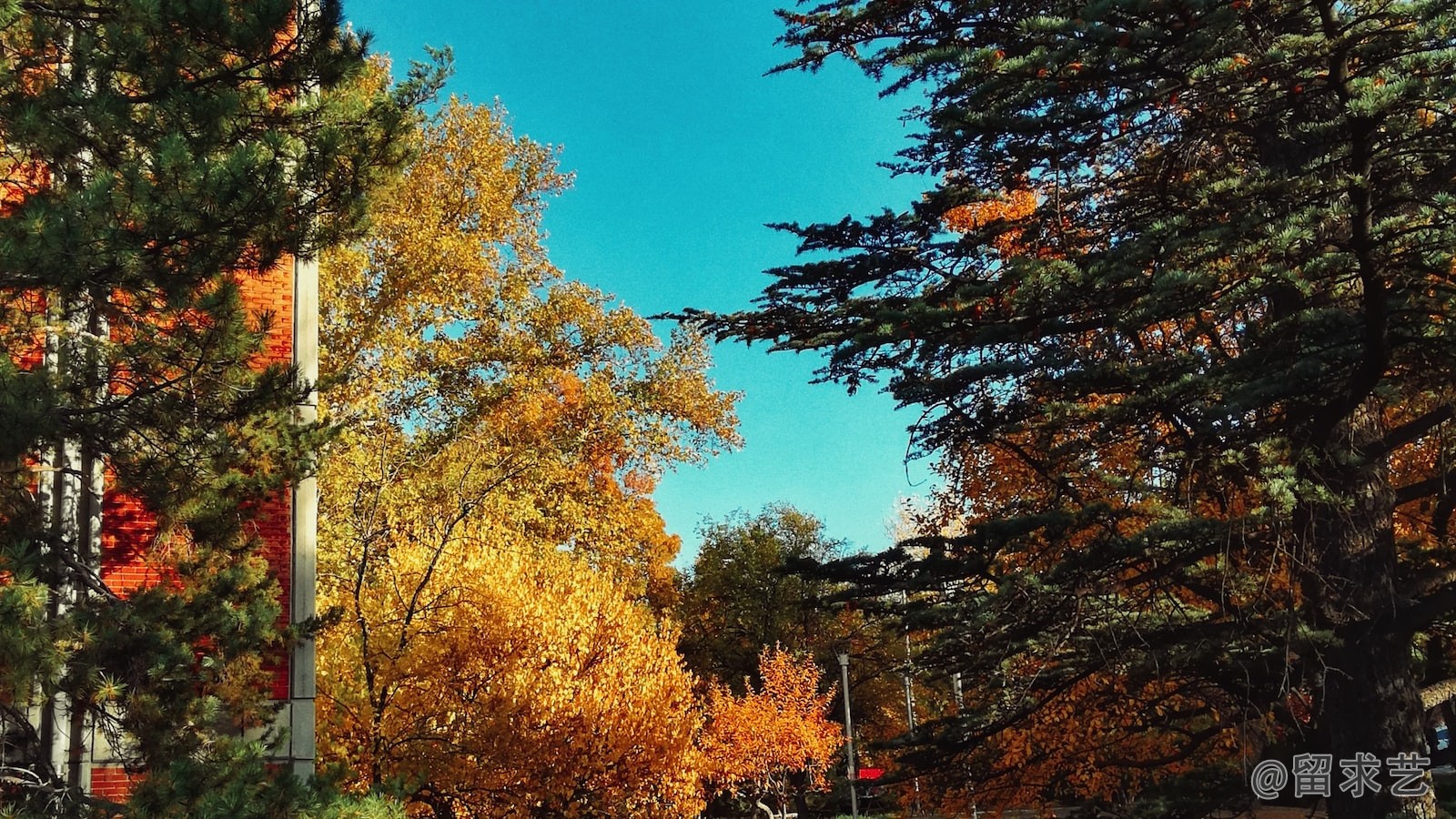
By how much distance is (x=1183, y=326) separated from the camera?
1038cm

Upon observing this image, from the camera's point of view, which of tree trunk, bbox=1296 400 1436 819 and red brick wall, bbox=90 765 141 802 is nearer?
tree trunk, bbox=1296 400 1436 819

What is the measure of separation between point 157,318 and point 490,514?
38.1 ft

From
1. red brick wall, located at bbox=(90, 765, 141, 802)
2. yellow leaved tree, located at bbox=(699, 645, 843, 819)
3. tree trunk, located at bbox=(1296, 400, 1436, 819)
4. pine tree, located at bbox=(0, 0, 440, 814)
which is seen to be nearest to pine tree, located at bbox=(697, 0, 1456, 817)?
tree trunk, located at bbox=(1296, 400, 1436, 819)

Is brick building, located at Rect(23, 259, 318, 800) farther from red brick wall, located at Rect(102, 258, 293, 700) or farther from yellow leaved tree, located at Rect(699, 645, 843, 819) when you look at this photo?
yellow leaved tree, located at Rect(699, 645, 843, 819)

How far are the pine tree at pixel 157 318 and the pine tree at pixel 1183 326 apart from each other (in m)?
3.73

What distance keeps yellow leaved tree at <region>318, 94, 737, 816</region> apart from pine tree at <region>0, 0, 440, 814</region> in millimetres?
1315

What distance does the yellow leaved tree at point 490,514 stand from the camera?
594 inches

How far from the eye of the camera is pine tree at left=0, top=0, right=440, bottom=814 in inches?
265

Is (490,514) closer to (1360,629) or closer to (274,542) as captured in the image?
(274,542)

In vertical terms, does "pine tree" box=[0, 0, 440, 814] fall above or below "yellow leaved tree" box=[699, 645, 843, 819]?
above

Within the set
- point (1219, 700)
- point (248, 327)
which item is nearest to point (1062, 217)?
point (1219, 700)

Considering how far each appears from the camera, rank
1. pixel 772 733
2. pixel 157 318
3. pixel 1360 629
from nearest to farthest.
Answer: pixel 1360 629 < pixel 157 318 < pixel 772 733

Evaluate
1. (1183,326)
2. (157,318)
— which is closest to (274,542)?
(157,318)

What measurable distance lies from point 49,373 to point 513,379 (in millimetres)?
14167
